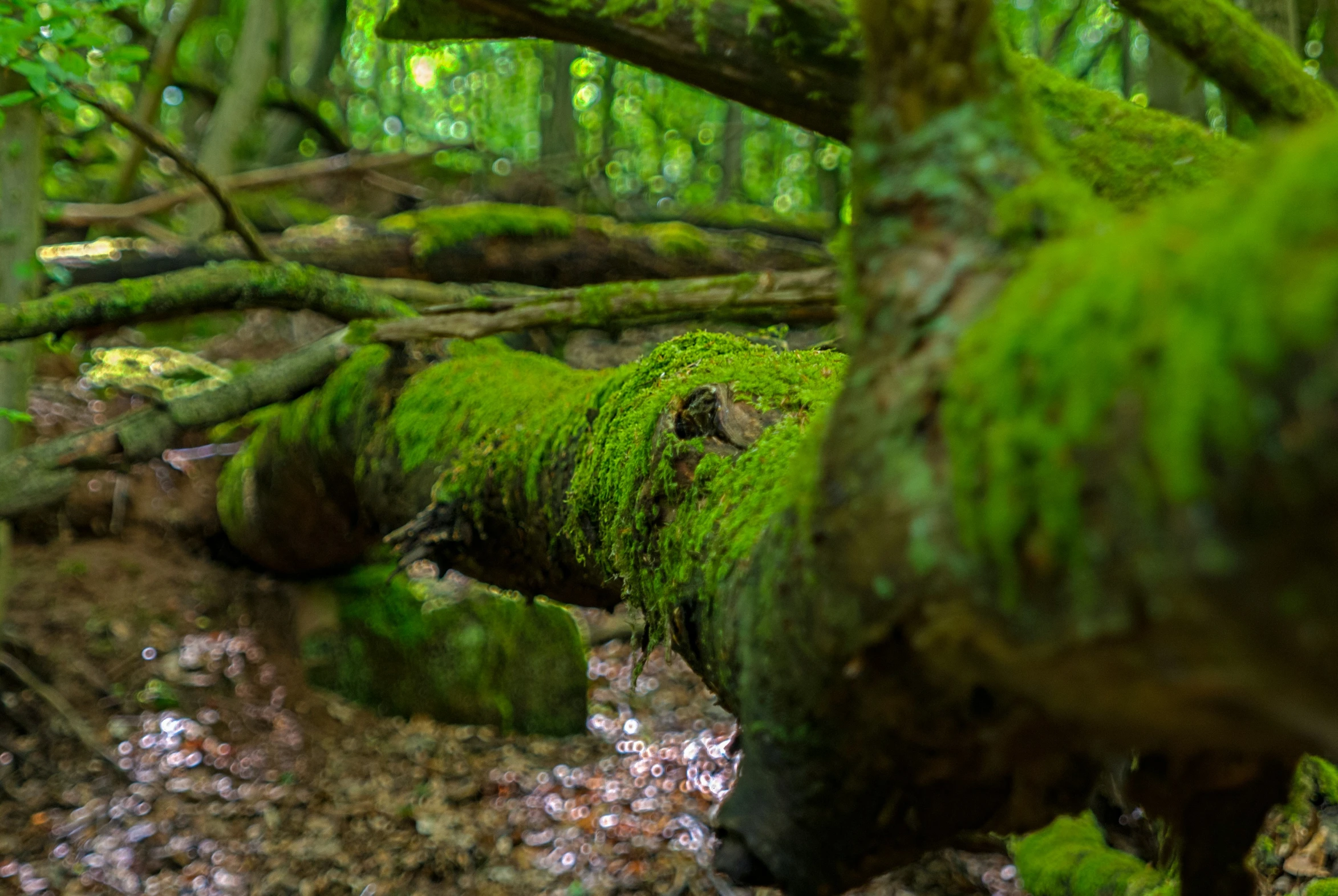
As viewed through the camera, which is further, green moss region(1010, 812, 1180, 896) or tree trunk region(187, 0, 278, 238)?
tree trunk region(187, 0, 278, 238)

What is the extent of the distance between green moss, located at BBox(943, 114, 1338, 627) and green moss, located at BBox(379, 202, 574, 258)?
623 cm

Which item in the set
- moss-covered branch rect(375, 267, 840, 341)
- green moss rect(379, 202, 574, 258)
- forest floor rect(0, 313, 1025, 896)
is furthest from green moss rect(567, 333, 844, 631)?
green moss rect(379, 202, 574, 258)

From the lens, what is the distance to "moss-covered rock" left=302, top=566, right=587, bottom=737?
5.28 meters

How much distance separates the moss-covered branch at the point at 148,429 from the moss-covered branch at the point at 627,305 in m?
0.64

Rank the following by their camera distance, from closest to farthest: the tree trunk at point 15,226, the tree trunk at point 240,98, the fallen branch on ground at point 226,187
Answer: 1. the tree trunk at point 15,226
2. the fallen branch on ground at point 226,187
3. the tree trunk at point 240,98

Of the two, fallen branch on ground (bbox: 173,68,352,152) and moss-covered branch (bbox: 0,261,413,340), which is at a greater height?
fallen branch on ground (bbox: 173,68,352,152)

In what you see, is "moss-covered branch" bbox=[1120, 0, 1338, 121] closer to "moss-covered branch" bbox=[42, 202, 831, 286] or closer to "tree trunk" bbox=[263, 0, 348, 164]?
"moss-covered branch" bbox=[42, 202, 831, 286]

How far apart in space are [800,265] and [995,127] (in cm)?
753

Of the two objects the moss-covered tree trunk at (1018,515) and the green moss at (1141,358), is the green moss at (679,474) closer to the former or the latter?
the moss-covered tree trunk at (1018,515)

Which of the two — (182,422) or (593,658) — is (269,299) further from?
(593,658)

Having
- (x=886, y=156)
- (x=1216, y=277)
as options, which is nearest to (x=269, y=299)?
(x=886, y=156)

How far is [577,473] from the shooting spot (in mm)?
2287

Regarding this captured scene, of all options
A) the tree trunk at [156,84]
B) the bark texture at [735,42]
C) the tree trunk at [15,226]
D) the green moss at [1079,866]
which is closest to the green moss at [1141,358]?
the green moss at [1079,866]

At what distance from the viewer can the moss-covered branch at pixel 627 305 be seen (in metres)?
3.36
